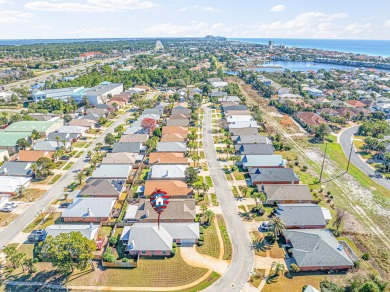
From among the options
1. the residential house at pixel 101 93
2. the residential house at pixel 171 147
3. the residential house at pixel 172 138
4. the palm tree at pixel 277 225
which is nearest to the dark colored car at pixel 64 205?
the residential house at pixel 171 147

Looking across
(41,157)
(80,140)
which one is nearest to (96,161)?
(41,157)

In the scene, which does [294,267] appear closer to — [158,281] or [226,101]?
[158,281]

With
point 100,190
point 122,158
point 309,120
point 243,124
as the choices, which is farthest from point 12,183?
point 309,120

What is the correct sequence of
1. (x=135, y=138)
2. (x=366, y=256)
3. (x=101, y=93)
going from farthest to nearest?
(x=101, y=93), (x=135, y=138), (x=366, y=256)

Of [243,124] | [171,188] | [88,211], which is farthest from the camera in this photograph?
[243,124]

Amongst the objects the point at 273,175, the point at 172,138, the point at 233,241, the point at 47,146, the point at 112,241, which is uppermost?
the point at 172,138

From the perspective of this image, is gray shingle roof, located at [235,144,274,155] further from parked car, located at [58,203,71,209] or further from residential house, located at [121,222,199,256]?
parked car, located at [58,203,71,209]

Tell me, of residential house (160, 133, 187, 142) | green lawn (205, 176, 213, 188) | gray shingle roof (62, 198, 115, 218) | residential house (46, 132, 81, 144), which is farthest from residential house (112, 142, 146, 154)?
gray shingle roof (62, 198, 115, 218)

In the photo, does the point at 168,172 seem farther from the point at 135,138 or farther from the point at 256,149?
the point at 256,149
